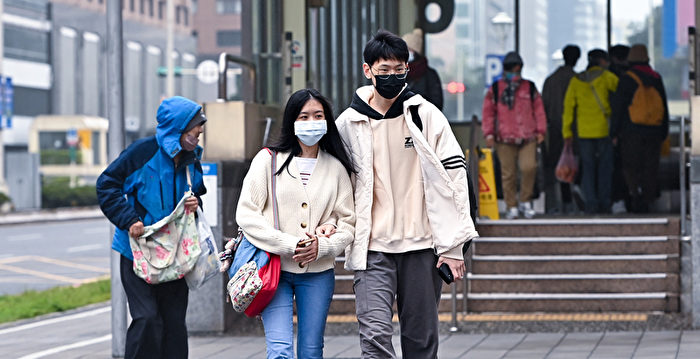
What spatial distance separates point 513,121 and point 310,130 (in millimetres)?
7500

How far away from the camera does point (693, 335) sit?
9.30 m

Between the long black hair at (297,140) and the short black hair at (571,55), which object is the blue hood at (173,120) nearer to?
the long black hair at (297,140)

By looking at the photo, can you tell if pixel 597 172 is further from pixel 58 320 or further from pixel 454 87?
pixel 58 320

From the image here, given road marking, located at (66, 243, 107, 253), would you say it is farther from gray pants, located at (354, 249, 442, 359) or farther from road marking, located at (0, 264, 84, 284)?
gray pants, located at (354, 249, 442, 359)

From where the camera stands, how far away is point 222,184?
1029 cm

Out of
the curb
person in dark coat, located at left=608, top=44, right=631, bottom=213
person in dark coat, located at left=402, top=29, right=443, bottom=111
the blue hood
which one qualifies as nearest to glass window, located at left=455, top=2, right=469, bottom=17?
person in dark coat, located at left=608, top=44, right=631, bottom=213

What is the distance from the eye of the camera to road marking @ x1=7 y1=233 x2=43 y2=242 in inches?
1114

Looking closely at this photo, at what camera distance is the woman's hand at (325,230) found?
5.50 m

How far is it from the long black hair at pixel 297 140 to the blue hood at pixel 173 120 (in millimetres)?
1047

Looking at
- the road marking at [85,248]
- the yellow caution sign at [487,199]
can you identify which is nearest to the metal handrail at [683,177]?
the yellow caution sign at [487,199]

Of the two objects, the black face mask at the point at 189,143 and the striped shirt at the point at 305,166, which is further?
the black face mask at the point at 189,143

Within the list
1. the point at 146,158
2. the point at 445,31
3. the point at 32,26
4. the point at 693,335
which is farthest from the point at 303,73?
the point at 32,26

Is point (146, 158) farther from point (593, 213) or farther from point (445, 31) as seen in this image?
point (445, 31)

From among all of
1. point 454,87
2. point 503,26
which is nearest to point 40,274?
point 454,87
